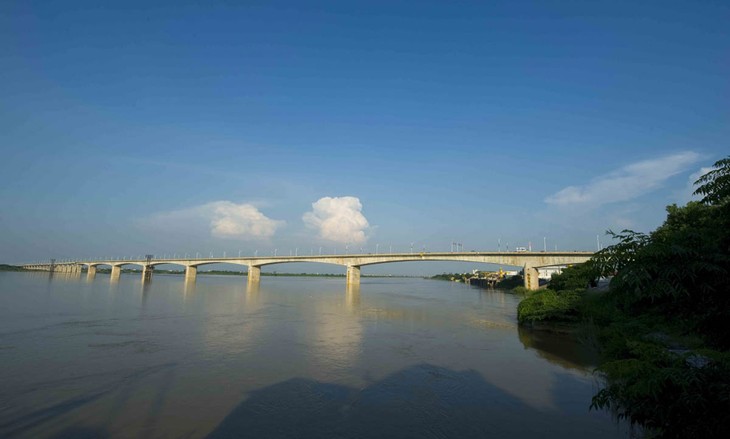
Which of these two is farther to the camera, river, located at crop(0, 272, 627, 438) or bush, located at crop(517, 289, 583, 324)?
bush, located at crop(517, 289, 583, 324)

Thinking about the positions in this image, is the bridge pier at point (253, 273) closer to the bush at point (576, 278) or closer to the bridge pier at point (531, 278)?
the bridge pier at point (531, 278)

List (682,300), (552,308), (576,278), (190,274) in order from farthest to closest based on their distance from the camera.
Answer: (190,274) → (552,308) → (576,278) → (682,300)

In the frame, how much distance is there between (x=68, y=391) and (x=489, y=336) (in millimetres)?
21929

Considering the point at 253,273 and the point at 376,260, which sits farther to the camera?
the point at 253,273

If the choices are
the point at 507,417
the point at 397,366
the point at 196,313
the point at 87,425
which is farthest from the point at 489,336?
the point at 196,313

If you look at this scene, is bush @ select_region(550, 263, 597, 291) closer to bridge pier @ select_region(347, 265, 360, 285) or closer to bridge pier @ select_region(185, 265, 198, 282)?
bridge pier @ select_region(347, 265, 360, 285)

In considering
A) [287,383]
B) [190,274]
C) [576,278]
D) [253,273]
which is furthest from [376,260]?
[576,278]

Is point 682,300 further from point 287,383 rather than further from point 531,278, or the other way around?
point 531,278

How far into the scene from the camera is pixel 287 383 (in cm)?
1361

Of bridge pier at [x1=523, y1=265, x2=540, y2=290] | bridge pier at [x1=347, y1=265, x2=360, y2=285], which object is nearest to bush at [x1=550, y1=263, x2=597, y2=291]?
bridge pier at [x1=523, y1=265, x2=540, y2=290]

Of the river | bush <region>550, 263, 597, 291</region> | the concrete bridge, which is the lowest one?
the river

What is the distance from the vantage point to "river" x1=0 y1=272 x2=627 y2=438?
9.96 meters

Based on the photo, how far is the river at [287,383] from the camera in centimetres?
996

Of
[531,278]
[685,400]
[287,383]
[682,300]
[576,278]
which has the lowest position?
[287,383]
